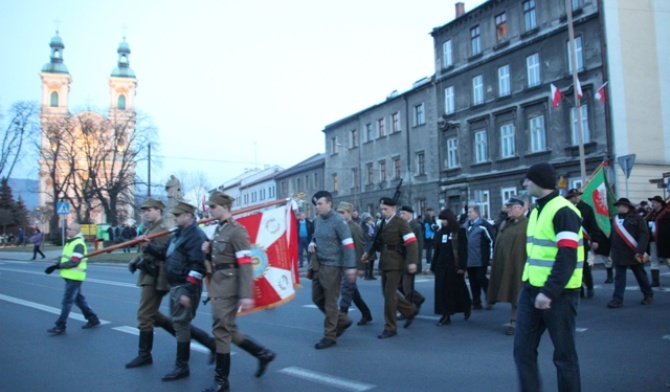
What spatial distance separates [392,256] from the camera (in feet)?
26.8

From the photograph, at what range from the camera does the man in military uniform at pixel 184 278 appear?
5910 millimetres

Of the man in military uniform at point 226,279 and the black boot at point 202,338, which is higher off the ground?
the man in military uniform at point 226,279

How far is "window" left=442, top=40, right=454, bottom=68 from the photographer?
38175 mm

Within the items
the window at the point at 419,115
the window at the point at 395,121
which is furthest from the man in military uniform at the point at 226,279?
the window at the point at 395,121

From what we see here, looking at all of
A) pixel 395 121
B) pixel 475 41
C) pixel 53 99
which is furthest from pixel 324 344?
pixel 53 99

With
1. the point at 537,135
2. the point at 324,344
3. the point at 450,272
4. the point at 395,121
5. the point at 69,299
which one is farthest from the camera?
the point at 395,121

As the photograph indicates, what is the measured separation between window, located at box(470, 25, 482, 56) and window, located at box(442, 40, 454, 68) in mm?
1972

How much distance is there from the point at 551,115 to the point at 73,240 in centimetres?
2656

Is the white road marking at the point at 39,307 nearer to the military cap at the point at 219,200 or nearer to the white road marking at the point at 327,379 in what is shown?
the white road marking at the point at 327,379

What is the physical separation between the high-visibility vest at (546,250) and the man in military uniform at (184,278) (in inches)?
128

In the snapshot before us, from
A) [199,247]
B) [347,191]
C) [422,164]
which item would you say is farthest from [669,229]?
[347,191]

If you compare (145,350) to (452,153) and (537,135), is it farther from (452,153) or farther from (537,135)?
(452,153)

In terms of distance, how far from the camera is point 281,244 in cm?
685

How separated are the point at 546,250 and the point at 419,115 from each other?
1497 inches
